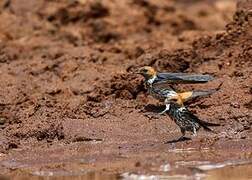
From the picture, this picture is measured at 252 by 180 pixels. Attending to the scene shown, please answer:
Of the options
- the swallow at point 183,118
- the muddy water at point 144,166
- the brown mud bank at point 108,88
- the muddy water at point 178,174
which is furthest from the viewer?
the swallow at point 183,118

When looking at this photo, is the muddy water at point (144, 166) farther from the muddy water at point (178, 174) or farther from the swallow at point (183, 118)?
the swallow at point (183, 118)

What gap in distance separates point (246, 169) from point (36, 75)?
4667 millimetres

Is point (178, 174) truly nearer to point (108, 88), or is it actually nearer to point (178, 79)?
point (178, 79)

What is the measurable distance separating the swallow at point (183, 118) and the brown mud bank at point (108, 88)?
14 cm

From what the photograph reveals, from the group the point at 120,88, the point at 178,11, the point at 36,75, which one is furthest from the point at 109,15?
the point at 120,88

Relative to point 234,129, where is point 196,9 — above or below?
above

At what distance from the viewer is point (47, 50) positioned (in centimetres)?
1250

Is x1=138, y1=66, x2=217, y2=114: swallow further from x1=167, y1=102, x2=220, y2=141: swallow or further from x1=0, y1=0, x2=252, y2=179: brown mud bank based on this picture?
x1=0, y1=0, x2=252, y2=179: brown mud bank

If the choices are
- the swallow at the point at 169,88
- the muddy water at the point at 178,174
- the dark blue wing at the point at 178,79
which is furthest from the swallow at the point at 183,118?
the muddy water at the point at 178,174

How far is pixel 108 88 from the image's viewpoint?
10.2 meters

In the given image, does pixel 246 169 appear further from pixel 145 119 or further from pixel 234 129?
pixel 145 119

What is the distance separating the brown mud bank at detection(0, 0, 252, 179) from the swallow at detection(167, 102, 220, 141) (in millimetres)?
135

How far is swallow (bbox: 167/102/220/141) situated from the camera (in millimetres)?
8391

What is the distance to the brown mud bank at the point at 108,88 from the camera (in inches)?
322
